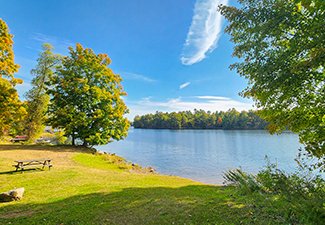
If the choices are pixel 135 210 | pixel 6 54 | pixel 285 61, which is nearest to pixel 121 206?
pixel 135 210

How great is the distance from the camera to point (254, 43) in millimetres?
6059

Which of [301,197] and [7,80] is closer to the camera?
[301,197]

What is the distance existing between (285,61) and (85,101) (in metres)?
21.3

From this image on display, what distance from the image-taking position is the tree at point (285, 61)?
5.37 m

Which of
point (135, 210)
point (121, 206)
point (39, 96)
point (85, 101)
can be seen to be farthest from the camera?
point (39, 96)

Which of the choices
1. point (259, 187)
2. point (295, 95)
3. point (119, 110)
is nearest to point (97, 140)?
point (119, 110)

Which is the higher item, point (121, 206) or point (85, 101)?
point (85, 101)

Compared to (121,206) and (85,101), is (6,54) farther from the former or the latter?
(121,206)

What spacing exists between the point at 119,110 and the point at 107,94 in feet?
7.88

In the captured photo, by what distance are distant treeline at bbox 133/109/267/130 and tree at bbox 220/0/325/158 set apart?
94.5 meters

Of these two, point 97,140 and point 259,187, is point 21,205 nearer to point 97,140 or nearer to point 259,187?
point 259,187

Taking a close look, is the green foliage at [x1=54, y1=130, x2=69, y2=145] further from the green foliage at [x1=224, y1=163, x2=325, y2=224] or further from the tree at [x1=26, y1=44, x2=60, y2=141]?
the green foliage at [x1=224, y1=163, x2=325, y2=224]

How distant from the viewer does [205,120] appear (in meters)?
116

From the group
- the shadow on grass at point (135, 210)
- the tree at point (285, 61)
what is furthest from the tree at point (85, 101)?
the tree at point (285, 61)
